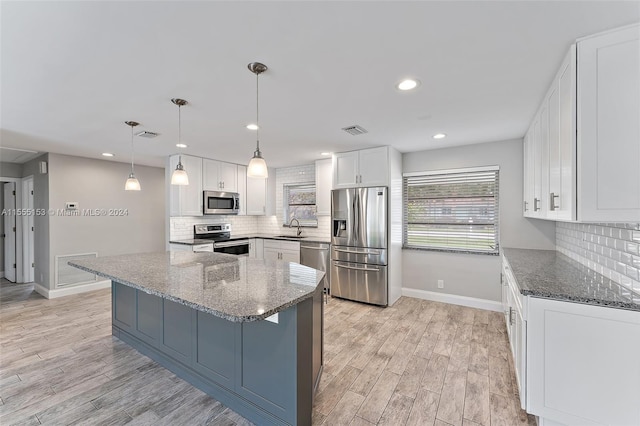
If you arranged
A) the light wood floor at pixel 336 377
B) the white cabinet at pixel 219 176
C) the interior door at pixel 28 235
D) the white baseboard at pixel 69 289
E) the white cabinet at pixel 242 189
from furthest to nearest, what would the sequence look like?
the white cabinet at pixel 242 189 < the interior door at pixel 28 235 < the white cabinet at pixel 219 176 < the white baseboard at pixel 69 289 < the light wood floor at pixel 336 377

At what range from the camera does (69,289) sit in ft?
15.4

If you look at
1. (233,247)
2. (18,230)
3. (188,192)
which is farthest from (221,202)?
(18,230)

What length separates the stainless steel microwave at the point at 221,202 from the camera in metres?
4.93

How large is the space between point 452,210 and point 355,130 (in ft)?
6.57

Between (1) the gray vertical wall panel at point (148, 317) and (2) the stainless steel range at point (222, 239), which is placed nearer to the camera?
(1) the gray vertical wall panel at point (148, 317)

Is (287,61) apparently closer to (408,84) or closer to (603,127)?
(408,84)

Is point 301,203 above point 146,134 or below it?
below

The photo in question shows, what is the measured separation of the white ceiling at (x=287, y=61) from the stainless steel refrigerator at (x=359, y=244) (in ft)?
3.98

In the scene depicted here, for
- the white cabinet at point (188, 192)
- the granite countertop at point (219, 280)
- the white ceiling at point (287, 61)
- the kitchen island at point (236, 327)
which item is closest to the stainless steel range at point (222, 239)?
the white cabinet at point (188, 192)

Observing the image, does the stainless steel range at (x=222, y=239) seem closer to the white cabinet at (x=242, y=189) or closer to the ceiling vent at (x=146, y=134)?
the white cabinet at (x=242, y=189)

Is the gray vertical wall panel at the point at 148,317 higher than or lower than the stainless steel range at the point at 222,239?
lower

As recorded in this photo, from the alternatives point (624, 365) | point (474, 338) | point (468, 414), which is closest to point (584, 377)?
point (624, 365)

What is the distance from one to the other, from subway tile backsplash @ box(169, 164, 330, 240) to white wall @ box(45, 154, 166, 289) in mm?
1324

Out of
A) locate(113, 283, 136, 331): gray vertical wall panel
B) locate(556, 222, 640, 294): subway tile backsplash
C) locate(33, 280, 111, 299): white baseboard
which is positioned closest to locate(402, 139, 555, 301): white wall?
locate(556, 222, 640, 294): subway tile backsplash
